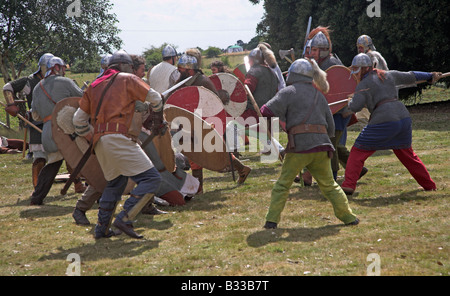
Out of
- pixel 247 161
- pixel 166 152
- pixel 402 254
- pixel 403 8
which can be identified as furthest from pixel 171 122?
pixel 403 8

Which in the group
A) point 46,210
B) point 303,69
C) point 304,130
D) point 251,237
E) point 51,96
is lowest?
point 46,210

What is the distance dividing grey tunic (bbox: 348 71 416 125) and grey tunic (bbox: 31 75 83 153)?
11.1 ft

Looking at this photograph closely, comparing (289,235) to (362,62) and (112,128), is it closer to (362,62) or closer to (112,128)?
(112,128)

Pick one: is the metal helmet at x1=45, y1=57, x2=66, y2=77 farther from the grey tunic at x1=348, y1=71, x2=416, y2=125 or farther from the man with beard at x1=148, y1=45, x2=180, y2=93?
the grey tunic at x1=348, y1=71, x2=416, y2=125

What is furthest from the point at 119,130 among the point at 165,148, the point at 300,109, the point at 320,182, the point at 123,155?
the point at 320,182

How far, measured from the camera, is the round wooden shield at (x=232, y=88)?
26.6 feet

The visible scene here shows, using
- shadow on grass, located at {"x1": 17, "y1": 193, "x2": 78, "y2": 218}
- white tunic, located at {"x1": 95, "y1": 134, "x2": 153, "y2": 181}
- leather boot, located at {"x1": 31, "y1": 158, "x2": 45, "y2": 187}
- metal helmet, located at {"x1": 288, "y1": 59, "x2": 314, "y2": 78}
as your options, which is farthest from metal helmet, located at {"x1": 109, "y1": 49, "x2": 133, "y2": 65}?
leather boot, located at {"x1": 31, "y1": 158, "x2": 45, "y2": 187}

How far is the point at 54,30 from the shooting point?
62.2 ft

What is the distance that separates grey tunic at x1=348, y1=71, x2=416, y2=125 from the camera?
635cm

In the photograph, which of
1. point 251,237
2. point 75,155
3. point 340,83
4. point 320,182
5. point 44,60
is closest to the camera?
point 251,237

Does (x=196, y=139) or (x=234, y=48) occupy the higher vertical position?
(x=234, y=48)

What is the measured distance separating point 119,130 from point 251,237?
153cm

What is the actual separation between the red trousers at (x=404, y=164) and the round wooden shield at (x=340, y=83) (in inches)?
29.0

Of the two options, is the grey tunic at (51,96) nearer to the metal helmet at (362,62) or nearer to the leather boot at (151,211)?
the leather boot at (151,211)
